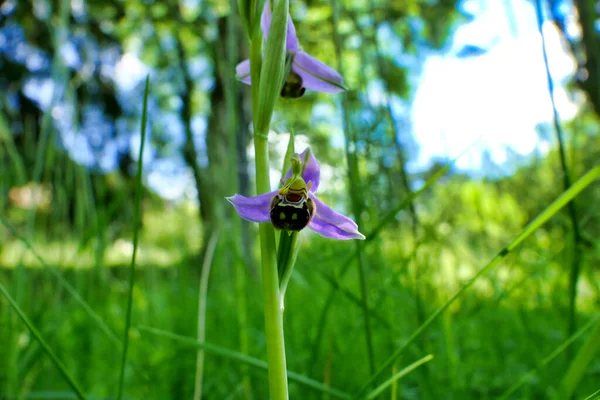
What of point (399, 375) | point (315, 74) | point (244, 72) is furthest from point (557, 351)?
point (244, 72)

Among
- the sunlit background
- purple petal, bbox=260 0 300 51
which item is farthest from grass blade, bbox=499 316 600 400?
purple petal, bbox=260 0 300 51

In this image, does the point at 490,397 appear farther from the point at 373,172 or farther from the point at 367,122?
the point at 367,122

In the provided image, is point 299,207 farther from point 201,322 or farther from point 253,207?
point 201,322

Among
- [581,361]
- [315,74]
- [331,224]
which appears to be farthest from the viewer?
[315,74]

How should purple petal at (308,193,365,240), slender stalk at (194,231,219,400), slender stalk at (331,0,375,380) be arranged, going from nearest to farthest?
purple petal at (308,193,365,240)
slender stalk at (331,0,375,380)
slender stalk at (194,231,219,400)

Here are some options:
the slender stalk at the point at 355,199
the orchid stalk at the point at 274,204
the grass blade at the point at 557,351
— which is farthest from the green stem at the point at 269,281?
the grass blade at the point at 557,351

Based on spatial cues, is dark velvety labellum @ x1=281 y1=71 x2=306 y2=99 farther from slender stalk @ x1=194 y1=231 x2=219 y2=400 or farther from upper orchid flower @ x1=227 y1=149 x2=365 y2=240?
slender stalk @ x1=194 y1=231 x2=219 y2=400
